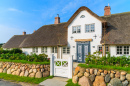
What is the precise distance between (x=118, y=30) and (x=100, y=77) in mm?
9249

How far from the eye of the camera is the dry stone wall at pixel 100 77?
4445 millimetres

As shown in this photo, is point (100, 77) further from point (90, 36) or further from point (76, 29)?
point (76, 29)

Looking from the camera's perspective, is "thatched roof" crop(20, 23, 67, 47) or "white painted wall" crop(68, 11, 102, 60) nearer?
"white painted wall" crop(68, 11, 102, 60)

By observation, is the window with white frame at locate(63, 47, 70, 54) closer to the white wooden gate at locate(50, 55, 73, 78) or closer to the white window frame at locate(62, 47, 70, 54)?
the white window frame at locate(62, 47, 70, 54)

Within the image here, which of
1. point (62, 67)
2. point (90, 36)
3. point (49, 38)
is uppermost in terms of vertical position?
point (49, 38)

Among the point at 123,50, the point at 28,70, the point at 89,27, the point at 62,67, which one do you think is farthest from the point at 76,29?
the point at 28,70

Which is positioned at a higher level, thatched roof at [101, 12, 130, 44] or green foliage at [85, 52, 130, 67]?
thatched roof at [101, 12, 130, 44]

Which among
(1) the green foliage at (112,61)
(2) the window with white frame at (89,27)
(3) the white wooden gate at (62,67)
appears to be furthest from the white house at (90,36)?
(3) the white wooden gate at (62,67)

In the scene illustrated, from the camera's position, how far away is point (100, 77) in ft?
15.8

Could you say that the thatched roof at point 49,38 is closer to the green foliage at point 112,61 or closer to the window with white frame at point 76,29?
the window with white frame at point 76,29

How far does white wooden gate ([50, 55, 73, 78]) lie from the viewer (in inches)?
236

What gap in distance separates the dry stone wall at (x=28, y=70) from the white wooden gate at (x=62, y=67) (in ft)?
1.59

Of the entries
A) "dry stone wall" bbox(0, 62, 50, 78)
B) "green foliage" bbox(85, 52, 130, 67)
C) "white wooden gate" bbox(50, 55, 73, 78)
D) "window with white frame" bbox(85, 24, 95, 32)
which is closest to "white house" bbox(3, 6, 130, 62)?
"window with white frame" bbox(85, 24, 95, 32)

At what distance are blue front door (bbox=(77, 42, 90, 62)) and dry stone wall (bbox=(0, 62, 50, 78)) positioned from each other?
645 cm
